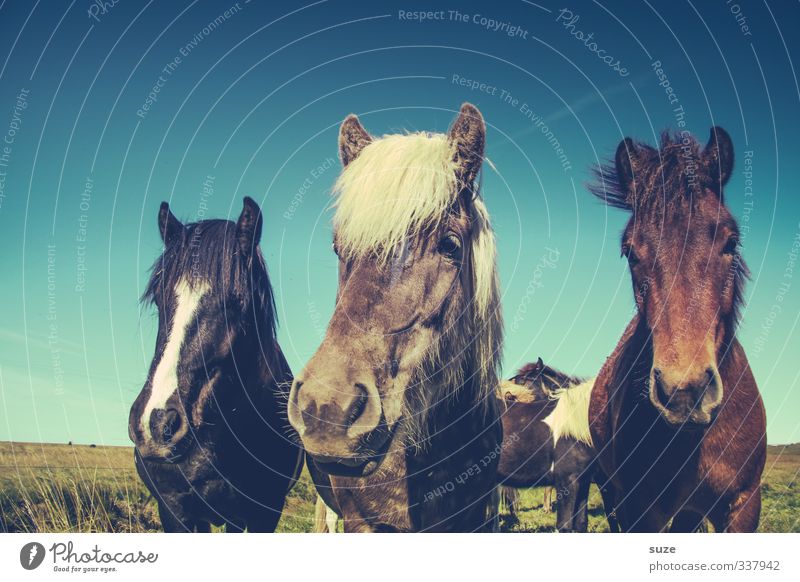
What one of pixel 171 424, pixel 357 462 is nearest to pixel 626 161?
pixel 357 462

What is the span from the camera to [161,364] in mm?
4051

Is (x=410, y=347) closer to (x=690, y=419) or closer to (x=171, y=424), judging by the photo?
(x=171, y=424)

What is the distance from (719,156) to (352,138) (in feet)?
7.97

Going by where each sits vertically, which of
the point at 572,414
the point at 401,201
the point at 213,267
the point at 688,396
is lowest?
the point at 572,414

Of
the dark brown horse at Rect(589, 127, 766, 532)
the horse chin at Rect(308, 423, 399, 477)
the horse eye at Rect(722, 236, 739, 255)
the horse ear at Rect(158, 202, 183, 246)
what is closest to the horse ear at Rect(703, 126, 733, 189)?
the dark brown horse at Rect(589, 127, 766, 532)

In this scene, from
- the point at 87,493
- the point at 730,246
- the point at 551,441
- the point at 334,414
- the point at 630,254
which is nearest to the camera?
the point at 334,414

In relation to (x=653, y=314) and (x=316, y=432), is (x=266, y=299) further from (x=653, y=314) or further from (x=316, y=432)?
(x=653, y=314)

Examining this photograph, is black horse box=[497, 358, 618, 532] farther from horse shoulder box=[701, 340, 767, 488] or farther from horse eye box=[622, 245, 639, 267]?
horse eye box=[622, 245, 639, 267]

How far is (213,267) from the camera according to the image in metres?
4.38

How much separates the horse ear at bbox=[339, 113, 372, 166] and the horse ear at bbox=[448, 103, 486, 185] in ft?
2.03

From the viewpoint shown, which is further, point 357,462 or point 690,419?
point 690,419

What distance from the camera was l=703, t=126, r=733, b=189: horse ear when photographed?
4.47 meters
